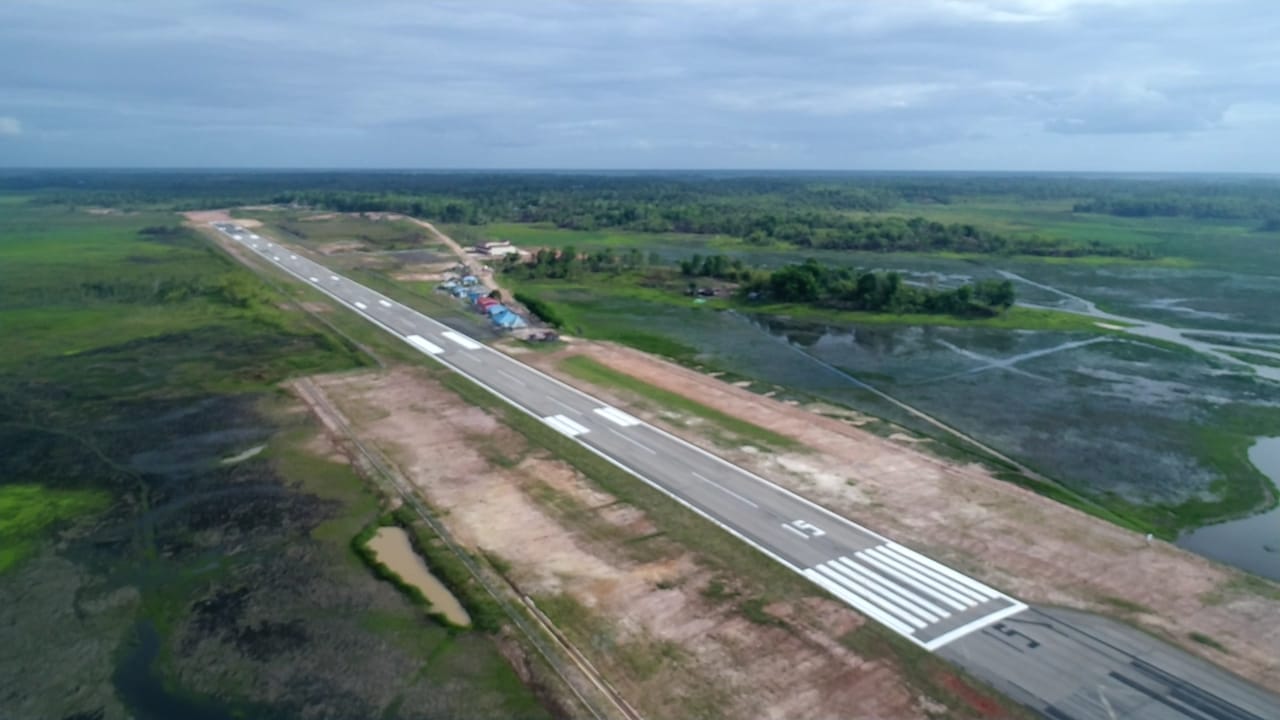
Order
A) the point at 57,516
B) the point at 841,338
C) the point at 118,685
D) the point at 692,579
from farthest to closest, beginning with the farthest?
the point at 841,338 → the point at 57,516 → the point at 692,579 → the point at 118,685

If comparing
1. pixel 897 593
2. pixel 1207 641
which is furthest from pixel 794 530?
pixel 1207 641

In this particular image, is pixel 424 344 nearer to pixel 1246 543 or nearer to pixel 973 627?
pixel 973 627

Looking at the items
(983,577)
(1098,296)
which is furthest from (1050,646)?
(1098,296)

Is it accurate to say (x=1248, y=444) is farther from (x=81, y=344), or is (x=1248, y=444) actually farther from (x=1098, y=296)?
(x=81, y=344)

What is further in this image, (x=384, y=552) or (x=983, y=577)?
(x=384, y=552)

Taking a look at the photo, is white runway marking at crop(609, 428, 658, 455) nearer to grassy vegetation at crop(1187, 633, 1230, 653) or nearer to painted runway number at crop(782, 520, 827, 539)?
painted runway number at crop(782, 520, 827, 539)

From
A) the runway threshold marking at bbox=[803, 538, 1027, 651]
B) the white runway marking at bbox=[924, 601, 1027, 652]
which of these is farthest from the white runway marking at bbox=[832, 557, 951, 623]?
the white runway marking at bbox=[924, 601, 1027, 652]
